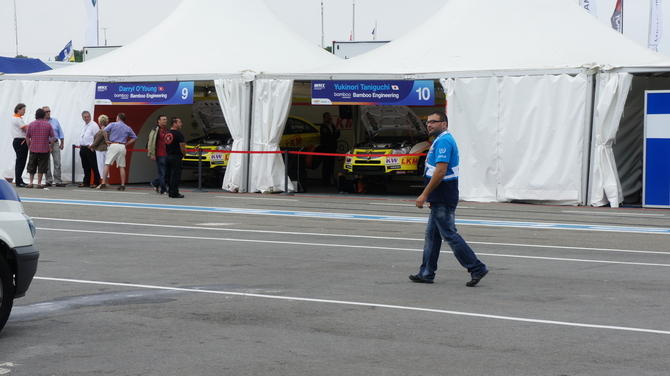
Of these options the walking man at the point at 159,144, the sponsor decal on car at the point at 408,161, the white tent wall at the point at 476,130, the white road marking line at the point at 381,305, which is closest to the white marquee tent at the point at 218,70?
the walking man at the point at 159,144

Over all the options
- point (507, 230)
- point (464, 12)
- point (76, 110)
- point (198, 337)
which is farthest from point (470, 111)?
Result: point (198, 337)

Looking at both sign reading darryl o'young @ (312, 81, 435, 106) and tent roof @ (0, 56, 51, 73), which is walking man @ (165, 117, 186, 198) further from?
tent roof @ (0, 56, 51, 73)

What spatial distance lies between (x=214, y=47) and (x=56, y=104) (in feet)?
14.5

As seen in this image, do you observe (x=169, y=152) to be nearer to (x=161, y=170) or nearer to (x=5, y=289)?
(x=161, y=170)

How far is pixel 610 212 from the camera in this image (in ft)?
56.4

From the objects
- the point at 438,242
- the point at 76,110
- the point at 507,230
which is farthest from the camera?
the point at 76,110

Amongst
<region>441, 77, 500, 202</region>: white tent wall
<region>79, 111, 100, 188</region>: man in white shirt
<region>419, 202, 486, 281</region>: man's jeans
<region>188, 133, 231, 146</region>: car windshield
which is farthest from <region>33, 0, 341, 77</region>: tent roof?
<region>419, 202, 486, 281</region>: man's jeans

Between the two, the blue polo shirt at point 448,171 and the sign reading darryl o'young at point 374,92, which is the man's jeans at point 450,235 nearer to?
the blue polo shirt at point 448,171

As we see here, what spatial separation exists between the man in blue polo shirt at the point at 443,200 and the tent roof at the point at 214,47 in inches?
500

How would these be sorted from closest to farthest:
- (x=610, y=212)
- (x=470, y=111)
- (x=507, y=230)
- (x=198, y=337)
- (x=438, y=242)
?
(x=198, y=337)
(x=438, y=242)
(x=507, y=230)
(x=610, y=212)
(x=470, y=111)

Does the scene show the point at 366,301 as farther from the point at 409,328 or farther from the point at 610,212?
the point at 610,212

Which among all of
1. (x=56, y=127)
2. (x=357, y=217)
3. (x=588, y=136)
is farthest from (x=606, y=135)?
(x=56, y=127)

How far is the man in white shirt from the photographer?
21.6m

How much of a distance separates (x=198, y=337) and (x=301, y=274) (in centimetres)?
299
